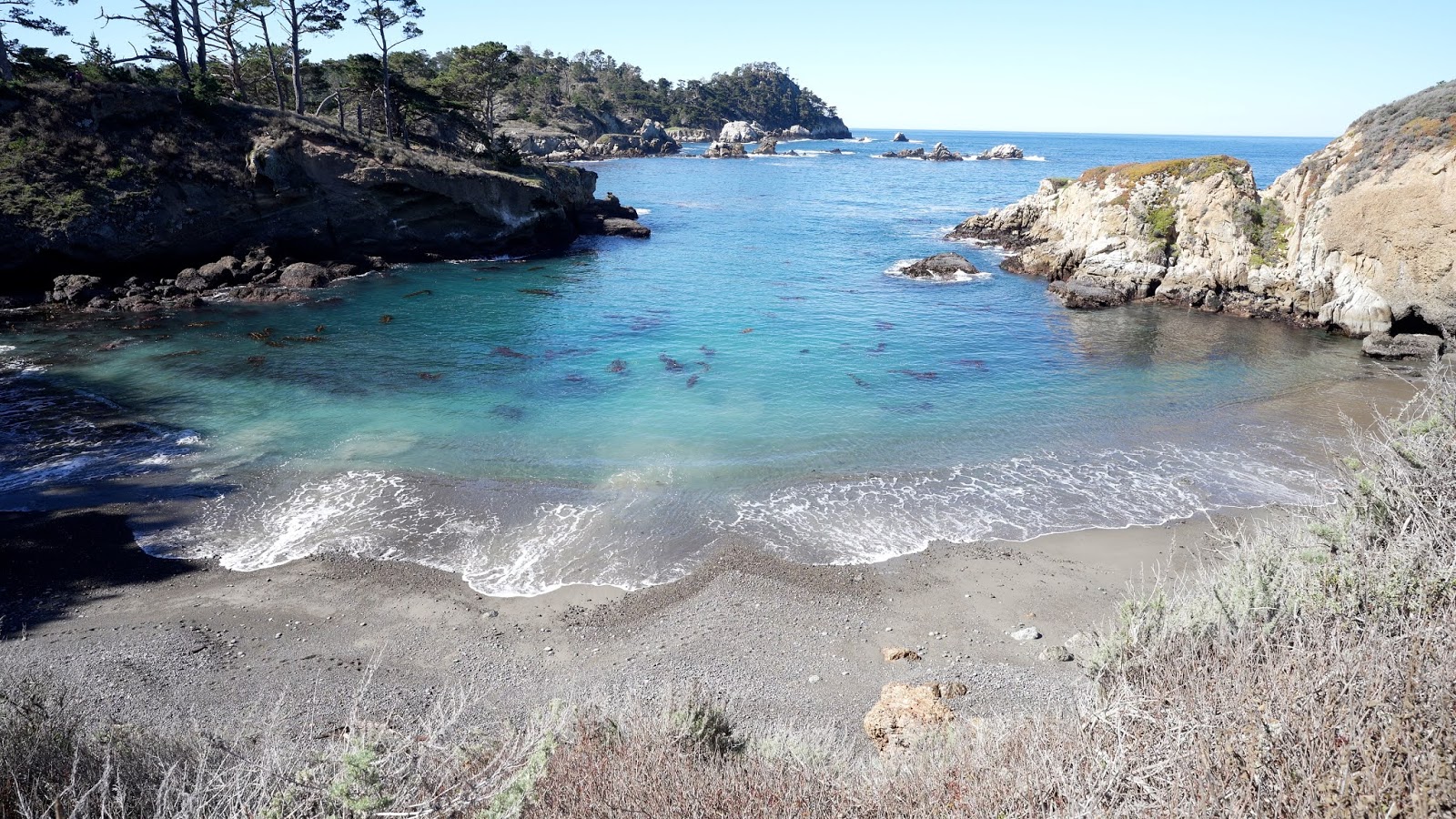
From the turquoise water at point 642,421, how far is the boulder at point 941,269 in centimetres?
314

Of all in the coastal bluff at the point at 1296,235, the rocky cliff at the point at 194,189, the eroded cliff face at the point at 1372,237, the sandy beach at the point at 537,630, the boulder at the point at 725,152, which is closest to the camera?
the sandy beach at the point at 537,630

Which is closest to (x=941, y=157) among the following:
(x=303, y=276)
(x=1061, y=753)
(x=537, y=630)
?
(x=303, y=276)

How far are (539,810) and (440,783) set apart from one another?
951mm

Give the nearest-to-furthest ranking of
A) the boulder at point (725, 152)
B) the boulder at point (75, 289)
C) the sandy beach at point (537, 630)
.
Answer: the sandy beach at point (537, 630)
the boulder at point (75, 289)
the boulder at point (725, 152)

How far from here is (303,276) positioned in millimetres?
36125

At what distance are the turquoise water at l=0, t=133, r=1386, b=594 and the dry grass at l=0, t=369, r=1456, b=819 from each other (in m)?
5.99

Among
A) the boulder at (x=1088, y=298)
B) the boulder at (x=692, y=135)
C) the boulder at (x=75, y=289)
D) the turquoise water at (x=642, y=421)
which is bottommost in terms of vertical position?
the turquoise water at (x=642, y=421)

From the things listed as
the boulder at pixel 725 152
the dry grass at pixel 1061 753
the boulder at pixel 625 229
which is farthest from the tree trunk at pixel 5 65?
the boulder at pixel 725 152

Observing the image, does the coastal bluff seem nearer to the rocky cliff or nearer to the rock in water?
the rocky cliff

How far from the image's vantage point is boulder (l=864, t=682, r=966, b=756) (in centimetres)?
970

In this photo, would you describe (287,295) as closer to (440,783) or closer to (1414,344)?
(440,783)

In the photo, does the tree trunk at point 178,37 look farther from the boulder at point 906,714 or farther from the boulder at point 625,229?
the boulder at point 906,714

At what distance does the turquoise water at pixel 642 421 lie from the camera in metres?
16.0

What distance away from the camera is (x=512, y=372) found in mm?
25297
